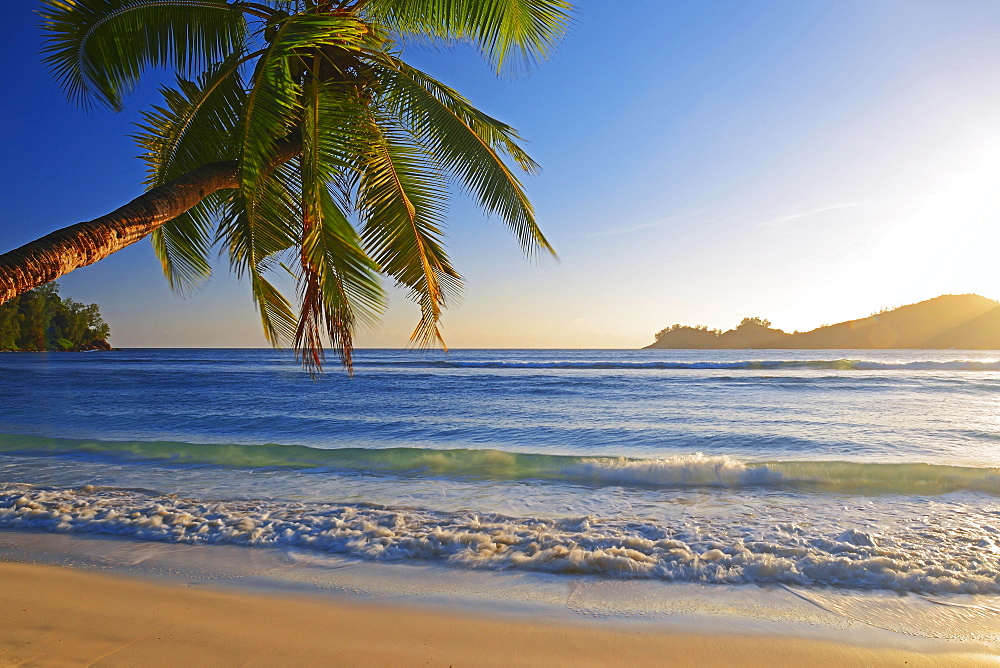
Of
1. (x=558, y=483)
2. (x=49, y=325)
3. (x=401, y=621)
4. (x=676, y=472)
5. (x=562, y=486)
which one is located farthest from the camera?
(x=49, y=325)

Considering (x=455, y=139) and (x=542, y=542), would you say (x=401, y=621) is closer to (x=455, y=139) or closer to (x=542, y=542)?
(x=542, y=542)

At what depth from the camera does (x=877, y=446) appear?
11039 millimetres

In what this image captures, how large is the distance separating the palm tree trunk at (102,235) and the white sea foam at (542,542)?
3260 millimetres

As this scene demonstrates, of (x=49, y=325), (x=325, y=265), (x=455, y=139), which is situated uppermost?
(x=49, y=325)

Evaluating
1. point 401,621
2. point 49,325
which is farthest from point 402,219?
point 49,325

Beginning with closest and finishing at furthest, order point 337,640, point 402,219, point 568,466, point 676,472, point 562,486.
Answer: point 337,640 → point 402,219 → point 562,486 → point 676,472 → point 568,466

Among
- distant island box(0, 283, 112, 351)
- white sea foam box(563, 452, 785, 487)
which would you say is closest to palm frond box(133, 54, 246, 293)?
white sea foam box(563, 452, 785, 487)

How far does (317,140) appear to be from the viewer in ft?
13.7

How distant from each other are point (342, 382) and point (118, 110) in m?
23.0

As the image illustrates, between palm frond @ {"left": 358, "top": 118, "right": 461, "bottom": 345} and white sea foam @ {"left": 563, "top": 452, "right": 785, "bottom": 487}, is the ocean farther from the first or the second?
palm frond @ {"left": 358, "top": 118, "right": 461, "bottom": 345}

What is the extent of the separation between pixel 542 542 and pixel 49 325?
350 ft

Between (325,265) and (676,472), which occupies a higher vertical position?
(325,265)

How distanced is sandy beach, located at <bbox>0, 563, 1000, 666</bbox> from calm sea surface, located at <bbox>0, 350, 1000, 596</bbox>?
1.04 meters

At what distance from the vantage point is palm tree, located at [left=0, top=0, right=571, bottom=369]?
411cm
